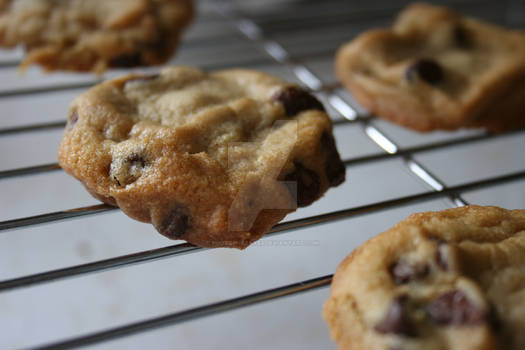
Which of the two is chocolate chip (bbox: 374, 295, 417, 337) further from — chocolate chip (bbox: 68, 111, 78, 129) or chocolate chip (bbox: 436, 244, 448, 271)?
chocolate chip (bbox: 68, 111, 78, 129)

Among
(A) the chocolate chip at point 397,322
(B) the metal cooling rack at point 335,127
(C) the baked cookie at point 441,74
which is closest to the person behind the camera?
(A) the chocolate chip at point 397,322

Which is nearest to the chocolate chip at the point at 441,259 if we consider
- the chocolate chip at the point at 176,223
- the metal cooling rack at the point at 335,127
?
the metal cooling rack at the point at 335,127

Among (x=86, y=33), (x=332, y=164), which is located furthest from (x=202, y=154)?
(x=86, y=33)

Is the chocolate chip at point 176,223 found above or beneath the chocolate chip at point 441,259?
above

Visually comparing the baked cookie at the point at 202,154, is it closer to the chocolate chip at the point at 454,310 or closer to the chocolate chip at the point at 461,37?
the chocolate chip at the point at 454,310

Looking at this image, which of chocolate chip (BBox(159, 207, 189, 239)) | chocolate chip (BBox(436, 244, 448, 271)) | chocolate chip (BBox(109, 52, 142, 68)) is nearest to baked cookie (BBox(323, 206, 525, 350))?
chocolate chip (BBox(436, 244, 448, 271))

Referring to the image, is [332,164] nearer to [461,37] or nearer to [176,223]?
[176,223]
